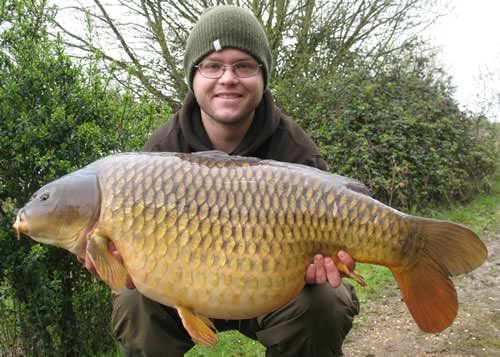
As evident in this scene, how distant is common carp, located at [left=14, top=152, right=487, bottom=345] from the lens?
1324 millimetres

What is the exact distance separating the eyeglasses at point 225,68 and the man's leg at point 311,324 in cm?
74

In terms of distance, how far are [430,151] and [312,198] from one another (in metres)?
4.68

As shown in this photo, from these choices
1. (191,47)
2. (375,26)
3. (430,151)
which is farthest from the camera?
(375,26)

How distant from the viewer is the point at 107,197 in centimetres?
135

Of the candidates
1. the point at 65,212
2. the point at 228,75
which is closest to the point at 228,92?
the point at 228,75

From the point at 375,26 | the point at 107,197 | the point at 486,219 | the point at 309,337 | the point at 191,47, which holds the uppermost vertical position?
the point at 375,26

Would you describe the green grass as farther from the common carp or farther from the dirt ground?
the common carp

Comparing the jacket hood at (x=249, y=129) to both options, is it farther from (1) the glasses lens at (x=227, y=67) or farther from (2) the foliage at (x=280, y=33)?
(2) the foliage at (x=280, y=33)

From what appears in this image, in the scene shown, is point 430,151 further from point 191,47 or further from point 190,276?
point 190,276

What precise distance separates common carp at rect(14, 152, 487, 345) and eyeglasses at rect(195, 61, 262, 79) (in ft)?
1.64

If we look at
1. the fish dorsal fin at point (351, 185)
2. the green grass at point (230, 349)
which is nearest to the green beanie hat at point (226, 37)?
the fish dorsal fin at point (351, 185)

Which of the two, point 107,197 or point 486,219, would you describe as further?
point 486,219

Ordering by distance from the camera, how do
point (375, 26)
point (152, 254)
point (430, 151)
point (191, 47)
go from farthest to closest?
point (375, 26)
point (430, 151)
point (191, 47)
point (152, 254)

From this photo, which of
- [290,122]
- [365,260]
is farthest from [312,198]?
[290,122]
